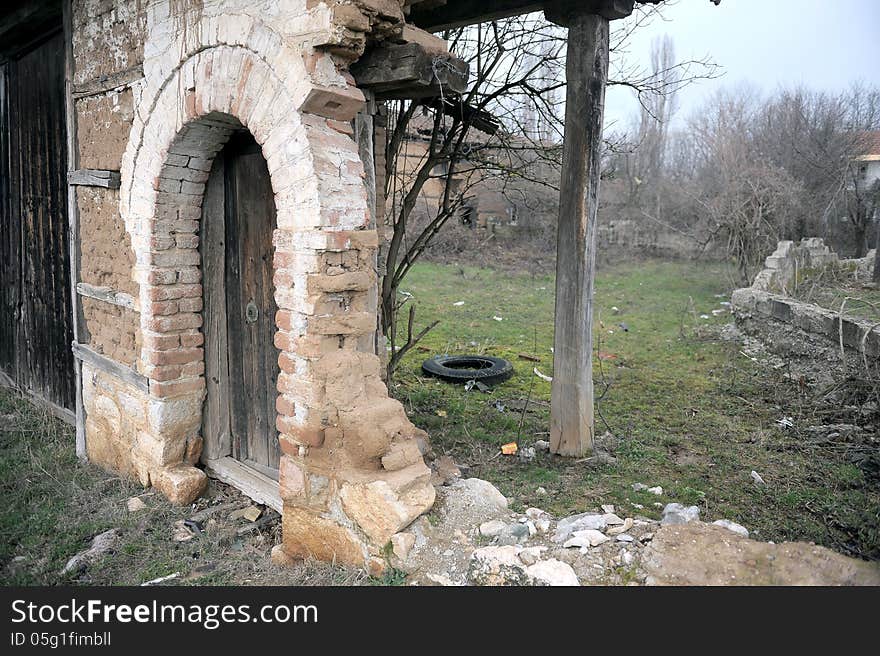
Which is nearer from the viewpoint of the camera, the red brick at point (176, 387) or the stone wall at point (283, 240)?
the stone wall at point (283, 240)

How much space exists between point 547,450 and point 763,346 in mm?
4658

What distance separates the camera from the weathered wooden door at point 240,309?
4258 mm

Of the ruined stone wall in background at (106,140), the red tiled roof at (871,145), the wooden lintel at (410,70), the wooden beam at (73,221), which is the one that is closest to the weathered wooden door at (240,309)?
the ruined stone wall in background at (106,140)

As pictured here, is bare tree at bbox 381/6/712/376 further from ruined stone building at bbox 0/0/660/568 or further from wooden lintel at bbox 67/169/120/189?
wooden lintel at bbox 67/169/120/189

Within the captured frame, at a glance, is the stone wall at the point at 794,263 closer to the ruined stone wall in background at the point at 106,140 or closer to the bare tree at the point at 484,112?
the bare tree at the point at 484,112

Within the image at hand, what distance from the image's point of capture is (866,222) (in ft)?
47.0

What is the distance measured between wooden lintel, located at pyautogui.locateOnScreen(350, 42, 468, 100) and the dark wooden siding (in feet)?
11.0

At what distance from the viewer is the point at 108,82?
4.60m

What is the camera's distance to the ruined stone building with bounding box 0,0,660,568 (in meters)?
3.31

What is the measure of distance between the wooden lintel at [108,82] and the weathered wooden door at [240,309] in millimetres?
721

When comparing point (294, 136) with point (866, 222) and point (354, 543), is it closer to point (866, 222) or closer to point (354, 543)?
point (354, 543)

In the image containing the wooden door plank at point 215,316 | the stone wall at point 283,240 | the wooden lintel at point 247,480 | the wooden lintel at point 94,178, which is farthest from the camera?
the wooden lintel at point 94,178

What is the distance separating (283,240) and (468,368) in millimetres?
4844

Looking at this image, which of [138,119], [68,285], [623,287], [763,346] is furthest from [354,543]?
[623,287]
